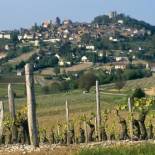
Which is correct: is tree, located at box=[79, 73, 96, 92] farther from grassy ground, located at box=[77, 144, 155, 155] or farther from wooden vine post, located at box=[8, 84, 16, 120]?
grassy ground, located at box=[77, 144, 155, 155]

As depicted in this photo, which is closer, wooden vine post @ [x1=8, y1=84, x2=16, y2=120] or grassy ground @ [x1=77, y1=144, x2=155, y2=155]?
grassy ground @ [x1=77, y1=144, x2=155, y2=155]

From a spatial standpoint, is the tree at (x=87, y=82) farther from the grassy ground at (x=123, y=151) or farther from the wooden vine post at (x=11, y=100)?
the grassy ground at (x=123, y=151)

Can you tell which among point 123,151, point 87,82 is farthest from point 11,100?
point 87,82

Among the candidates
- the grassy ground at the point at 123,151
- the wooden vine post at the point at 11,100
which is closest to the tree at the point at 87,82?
the wooden vine post at the point at 11,100

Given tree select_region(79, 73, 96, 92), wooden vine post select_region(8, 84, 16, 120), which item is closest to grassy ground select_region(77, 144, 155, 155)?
wooden vine post select_region(8, 84, 16, 120)

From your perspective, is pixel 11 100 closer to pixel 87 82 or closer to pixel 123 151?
pixel 123 151

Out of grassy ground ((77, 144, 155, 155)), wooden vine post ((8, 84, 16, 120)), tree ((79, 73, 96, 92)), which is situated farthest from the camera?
tree ((79, 73, 96, 92))

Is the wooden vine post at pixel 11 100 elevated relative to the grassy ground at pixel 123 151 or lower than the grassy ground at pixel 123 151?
elevated

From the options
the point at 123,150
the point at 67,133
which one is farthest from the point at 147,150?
the point at 67,133

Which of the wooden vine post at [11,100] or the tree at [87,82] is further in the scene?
the tree at [87,82]

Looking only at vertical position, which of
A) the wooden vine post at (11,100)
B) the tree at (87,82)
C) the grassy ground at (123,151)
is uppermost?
the tree at (87,82)

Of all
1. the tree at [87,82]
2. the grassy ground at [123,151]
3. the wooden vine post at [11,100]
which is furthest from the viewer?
the tree at [87,82]

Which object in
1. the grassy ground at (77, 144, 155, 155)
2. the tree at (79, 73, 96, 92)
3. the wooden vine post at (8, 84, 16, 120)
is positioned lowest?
the grassy ground at (77, 144, 155, 155)

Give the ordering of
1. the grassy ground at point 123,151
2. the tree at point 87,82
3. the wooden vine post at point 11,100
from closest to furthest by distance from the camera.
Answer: the grassy ground at point 123,151, the wooden vine post at point 11,100, the tree at point 87,82
